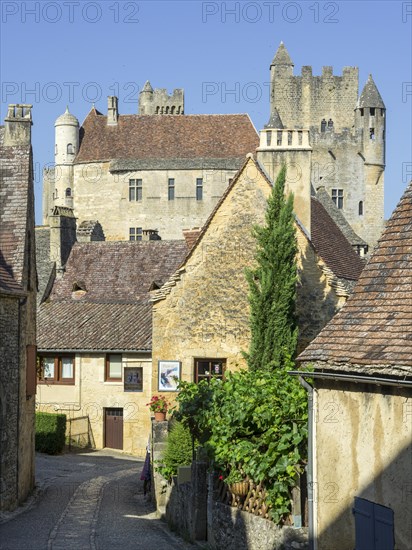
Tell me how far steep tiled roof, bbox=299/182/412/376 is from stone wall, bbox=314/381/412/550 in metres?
0.47

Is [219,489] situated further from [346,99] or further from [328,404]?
[346,99]

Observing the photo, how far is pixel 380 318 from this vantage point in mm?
13367

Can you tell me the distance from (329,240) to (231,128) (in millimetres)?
40402

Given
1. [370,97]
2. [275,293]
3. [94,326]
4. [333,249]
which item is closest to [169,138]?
[370,97]

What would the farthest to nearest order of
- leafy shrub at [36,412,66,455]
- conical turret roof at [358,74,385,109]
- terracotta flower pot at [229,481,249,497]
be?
conical turret roof at [358,74,385,109] < leafy shrub at [36,412,66,455] < terracotta flower pot at [229,481,249,497]

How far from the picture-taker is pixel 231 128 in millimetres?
72312

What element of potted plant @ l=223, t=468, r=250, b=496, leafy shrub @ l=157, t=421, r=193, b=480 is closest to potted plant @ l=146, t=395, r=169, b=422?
leafy shrub @ l=157, t=421, r=193, b=480

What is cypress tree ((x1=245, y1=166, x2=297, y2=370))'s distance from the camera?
963 inches

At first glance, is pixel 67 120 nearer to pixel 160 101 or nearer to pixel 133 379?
pixel 160 101

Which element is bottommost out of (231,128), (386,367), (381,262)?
(386,367)

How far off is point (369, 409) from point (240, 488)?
4208 mm

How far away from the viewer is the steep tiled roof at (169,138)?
233 ft

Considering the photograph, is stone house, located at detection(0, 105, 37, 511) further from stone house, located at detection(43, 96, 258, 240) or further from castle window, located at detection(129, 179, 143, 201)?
castle window, located at detection(129, 179, 143, 201)

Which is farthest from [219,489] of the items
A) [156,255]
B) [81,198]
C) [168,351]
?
[81,198]
